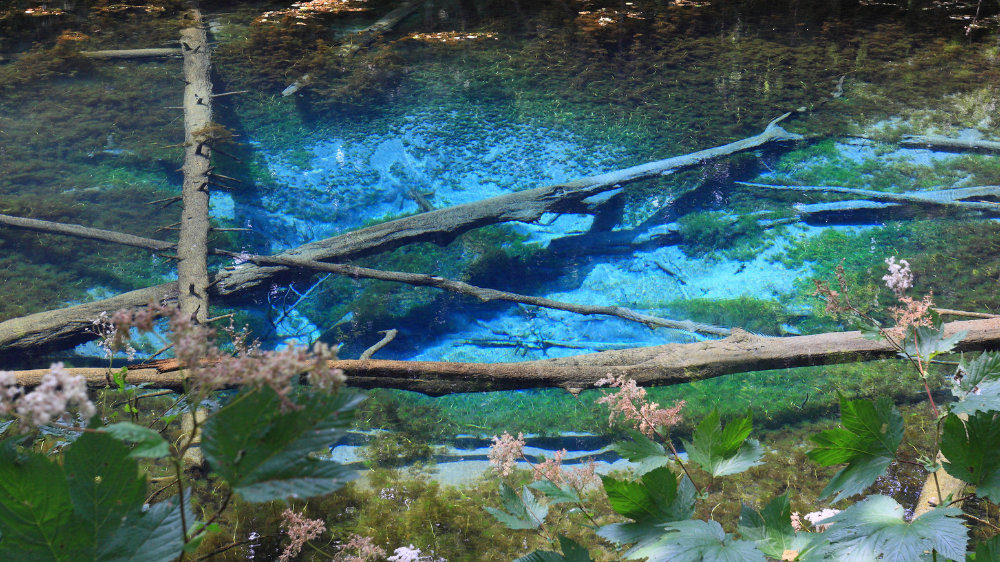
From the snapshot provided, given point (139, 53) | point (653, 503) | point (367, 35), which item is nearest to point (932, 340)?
point (653, 503)

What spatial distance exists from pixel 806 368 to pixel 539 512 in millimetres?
2001

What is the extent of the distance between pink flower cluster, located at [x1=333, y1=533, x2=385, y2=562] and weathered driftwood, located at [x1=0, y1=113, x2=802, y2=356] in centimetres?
186

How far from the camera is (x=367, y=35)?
5.63 metres

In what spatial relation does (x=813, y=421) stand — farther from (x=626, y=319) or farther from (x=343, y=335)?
(x=343, y=335)

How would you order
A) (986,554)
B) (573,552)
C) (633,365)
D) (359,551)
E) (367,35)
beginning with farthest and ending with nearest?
1. (367,35)
2. (633,365)
3. (359,551)
4. (573,552)
5. (986,554)

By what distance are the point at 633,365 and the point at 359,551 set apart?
4.44 feet

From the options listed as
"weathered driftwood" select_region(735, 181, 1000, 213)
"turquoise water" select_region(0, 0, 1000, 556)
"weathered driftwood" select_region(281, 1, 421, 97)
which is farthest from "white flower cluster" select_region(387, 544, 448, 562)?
"weathered driftwood" select_region(281, 1, 421, 97)

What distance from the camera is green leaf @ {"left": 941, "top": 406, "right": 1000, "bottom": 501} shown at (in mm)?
831

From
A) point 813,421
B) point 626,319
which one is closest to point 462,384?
point 626,319

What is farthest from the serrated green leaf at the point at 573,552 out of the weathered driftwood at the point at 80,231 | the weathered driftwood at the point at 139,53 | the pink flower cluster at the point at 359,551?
the weathered driftwood at the point at 139,53

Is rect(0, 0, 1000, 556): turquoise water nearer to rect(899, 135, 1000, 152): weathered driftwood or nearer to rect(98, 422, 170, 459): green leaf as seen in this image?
rect(899, 135, 1000, 152): weathered driftwood

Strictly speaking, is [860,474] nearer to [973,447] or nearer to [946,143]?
[973,447]

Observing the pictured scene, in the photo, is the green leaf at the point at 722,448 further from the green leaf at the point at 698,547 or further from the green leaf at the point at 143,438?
the green leaf at the point at 143,438

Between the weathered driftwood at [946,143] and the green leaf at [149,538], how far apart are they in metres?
4.99
